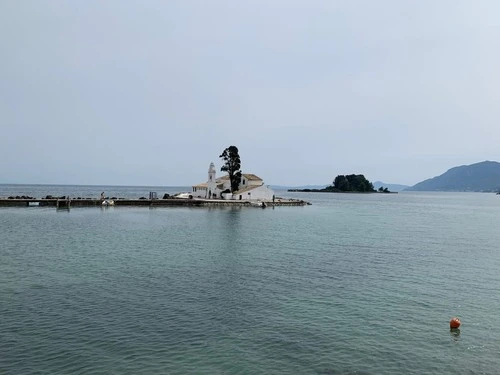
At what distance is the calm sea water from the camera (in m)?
14.7

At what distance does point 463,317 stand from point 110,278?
19.7m

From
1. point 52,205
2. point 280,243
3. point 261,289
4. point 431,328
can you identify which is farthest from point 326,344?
point 52,205

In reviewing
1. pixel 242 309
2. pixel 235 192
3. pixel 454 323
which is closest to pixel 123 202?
pixel 235 192

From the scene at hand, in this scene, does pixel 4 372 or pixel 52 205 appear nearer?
pixel 4 372

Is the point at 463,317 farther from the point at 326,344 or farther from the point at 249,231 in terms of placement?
the point at 249,231

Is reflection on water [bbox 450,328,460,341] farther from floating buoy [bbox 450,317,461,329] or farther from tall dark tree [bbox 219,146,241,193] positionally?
tall dark tree [bbox 219,146,241,193]

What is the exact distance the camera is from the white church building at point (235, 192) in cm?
10756

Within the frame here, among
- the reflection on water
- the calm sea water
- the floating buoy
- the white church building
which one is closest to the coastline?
the white church building

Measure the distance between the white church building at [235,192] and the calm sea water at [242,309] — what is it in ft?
222

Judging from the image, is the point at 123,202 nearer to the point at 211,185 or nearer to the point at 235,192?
the point at 211,185

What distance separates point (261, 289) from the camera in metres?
24.1

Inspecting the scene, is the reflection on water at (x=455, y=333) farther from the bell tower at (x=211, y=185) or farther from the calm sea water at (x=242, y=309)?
the bell tower at (x=211, y=185)

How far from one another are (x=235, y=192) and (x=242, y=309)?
289ft

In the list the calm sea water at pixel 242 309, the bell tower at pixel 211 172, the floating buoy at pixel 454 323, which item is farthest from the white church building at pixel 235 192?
the floating buoy at pixel 454 323
